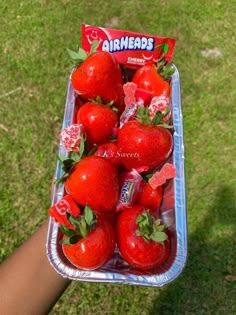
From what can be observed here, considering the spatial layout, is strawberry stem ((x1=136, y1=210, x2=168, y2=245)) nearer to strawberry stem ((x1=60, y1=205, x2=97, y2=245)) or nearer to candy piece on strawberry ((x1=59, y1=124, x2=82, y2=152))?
strawberry stem ((x1=60, y1=205, x2=97, y2=245))

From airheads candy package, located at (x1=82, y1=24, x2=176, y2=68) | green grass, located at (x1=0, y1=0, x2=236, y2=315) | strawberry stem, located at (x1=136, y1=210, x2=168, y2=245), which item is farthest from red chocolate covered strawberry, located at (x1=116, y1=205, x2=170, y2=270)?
green grass, located at (x1=0, y1=0, x2=236, y2=315)

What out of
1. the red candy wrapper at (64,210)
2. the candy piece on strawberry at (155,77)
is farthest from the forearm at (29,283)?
the candy piece on strawberry at (155,77)

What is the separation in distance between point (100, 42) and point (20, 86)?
50.7 inches

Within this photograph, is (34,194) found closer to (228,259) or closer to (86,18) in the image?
(228,259)

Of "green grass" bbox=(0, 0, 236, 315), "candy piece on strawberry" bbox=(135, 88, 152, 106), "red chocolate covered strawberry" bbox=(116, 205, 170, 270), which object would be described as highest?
"candy piece on strawberry" bbox=(135, 88, 152, 106)

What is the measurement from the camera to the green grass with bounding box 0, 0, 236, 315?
2.11 m

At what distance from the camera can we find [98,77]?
1.40 metres

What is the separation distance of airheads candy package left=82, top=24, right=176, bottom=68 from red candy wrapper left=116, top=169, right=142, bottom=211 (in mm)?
473

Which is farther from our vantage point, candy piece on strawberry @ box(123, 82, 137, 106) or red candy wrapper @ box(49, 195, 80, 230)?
candy piece on strawberry @ box(123, 82, 137, 106)

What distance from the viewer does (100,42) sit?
1.55m

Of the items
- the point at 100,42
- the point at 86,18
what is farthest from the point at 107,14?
the point at 100,42

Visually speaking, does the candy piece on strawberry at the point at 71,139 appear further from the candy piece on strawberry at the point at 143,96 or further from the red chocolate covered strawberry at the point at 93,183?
the candy piece on strawberry at the point at 143,96

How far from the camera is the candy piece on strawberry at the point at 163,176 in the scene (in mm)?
1353

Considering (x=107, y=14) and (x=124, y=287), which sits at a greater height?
(x=107, y=14)
